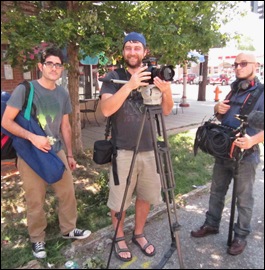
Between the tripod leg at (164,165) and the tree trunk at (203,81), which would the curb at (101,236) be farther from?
the tree trunk at (203,81)

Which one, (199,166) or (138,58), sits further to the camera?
(199,166)

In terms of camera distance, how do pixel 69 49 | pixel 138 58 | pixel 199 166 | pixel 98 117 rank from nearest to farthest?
pixel 138 58
pixel 69 49
pixel 199 166
pixel 98 117

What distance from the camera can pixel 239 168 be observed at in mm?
2537

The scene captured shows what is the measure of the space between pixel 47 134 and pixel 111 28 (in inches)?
70.6

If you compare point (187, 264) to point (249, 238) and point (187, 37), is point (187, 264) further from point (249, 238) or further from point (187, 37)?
point (187, 37)

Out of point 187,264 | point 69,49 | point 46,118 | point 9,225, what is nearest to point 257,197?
point 187,264

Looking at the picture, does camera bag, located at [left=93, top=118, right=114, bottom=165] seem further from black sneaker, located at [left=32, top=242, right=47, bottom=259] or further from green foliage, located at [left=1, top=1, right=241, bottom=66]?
green foliage, located at [left=1, top=1, right=241, bottom=66]

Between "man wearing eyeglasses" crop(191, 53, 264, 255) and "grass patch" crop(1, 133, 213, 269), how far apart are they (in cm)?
107

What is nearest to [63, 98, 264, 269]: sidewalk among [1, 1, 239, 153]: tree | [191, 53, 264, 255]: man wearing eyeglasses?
[191, 53, 264, 255]: man wearing eyeglasses

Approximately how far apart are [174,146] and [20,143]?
4.40m

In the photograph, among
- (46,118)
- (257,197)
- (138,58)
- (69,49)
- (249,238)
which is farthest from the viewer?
(69,49)

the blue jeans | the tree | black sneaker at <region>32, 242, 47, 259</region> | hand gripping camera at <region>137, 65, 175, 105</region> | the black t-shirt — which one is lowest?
black sneaker at <region>32, 242, 47, 259</region>

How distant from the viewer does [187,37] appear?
3627 millimetres

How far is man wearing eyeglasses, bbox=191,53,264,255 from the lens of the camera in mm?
2047
